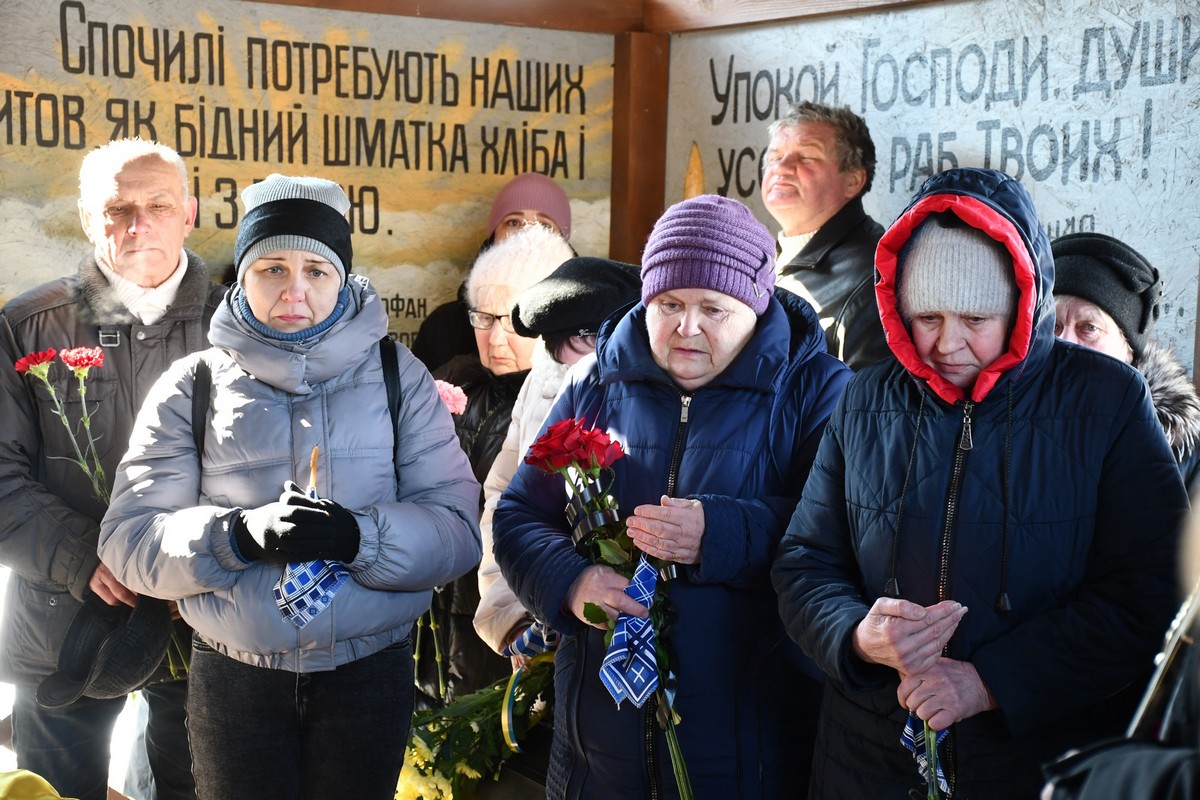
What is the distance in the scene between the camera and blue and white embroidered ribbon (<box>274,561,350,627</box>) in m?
2.64

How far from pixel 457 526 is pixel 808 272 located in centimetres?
172

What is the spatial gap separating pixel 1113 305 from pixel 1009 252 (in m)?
0.82

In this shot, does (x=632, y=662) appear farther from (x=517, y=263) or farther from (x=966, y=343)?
(x=517, y=263)

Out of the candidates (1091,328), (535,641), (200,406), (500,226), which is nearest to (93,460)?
(200,406)

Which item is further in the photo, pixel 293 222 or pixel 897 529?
pixel 293 222

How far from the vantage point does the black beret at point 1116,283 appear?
2.82 m

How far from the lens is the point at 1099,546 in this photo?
2.06m

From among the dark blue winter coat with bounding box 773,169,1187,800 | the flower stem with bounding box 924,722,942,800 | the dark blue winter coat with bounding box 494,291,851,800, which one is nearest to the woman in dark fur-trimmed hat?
the dark blue winter coat with bounding box 494,291,851,800

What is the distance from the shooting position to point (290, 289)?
2.81 meters

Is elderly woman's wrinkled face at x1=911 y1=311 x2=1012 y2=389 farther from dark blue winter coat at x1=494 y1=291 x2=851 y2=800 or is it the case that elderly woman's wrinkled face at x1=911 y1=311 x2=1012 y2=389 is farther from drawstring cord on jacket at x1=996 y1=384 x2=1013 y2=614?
dark blue winter coat at x1=494 y1=291 x2=851 y2=800

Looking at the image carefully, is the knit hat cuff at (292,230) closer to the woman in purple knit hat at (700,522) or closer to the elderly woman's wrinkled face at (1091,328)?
the woman in purple knit hat at (700,522)

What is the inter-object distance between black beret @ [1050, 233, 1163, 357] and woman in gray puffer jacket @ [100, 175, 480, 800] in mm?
1460

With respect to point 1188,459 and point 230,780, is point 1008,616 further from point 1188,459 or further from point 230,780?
point 230,780

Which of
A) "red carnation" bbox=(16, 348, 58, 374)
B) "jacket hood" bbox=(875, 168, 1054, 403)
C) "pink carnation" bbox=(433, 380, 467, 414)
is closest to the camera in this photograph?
"jacket hood" bbox=(875, 168, 1054, 403)
